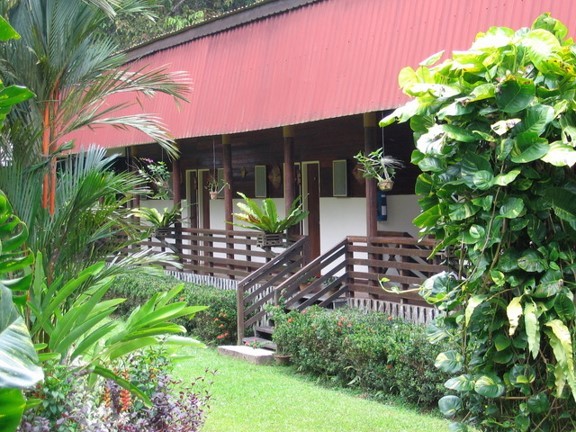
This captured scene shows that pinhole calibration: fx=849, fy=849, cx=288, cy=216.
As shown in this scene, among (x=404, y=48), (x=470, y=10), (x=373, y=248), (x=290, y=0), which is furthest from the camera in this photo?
(x=290, y=0)

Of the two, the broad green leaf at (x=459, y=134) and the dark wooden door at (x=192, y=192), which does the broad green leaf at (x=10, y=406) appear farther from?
the dark wooden door at (x=192, y=192)

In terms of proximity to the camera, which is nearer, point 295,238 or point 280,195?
point 295,238

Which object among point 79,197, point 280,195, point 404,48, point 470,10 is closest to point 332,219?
point 280,195

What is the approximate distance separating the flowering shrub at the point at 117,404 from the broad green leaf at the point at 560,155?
2886 mm

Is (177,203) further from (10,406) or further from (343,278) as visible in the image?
(10,406)

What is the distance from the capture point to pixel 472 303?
13.6ft

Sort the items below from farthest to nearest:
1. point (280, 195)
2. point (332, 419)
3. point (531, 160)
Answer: point (280, 195)
point (332, 419)
point (531, 160)

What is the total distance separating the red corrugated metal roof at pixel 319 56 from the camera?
9336 millimetres

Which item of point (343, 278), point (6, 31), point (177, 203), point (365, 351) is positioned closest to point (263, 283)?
point (343, 278)

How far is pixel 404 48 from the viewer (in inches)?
392

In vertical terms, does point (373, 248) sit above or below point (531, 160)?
below

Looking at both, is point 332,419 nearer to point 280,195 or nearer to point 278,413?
point 278,413

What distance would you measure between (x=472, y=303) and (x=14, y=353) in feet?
7.90

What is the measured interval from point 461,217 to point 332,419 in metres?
4.29
